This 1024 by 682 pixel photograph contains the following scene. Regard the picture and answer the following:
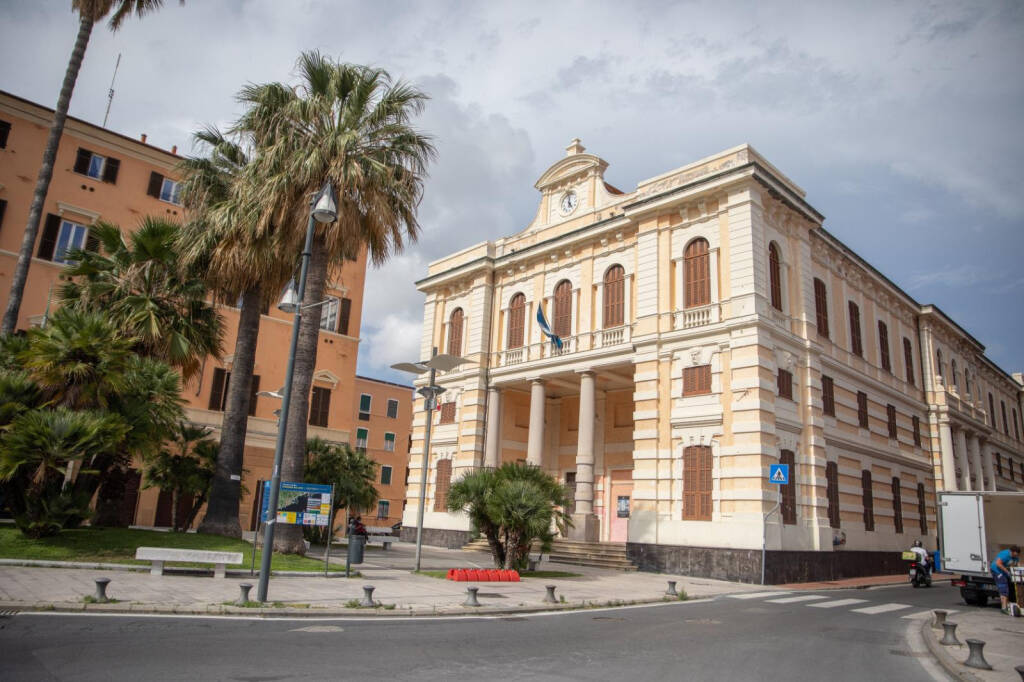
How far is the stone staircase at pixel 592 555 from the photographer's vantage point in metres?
23.7

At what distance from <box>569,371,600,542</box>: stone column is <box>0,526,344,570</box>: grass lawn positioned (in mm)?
11121

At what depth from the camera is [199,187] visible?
69.6 ft

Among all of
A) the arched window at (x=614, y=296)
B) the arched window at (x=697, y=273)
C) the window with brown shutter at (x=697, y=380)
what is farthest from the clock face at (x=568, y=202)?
the window with brown shutter at (x=697, y=380)

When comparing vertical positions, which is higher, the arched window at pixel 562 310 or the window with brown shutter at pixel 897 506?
the arched window at pixel 562 310

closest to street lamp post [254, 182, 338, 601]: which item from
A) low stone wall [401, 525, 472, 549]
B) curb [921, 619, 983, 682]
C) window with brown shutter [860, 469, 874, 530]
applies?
curb [921, 619, 983, 682]

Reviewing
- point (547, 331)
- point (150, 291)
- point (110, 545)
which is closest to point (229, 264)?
point (150, 291)

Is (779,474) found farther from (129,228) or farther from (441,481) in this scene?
(129,228)

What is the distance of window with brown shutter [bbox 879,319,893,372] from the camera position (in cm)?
3225

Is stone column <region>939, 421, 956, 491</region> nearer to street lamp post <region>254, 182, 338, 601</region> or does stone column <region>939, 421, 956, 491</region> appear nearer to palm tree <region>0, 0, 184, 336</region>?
street lamp post <region>254, 182, 338, 601</region>

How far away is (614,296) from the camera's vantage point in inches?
1103

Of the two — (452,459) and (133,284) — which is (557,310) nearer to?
(452,459)

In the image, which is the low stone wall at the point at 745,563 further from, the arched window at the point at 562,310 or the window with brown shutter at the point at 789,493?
the arched window at the point at 562,310

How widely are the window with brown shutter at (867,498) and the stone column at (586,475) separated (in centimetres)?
1086

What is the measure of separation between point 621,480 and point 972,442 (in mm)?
23228
